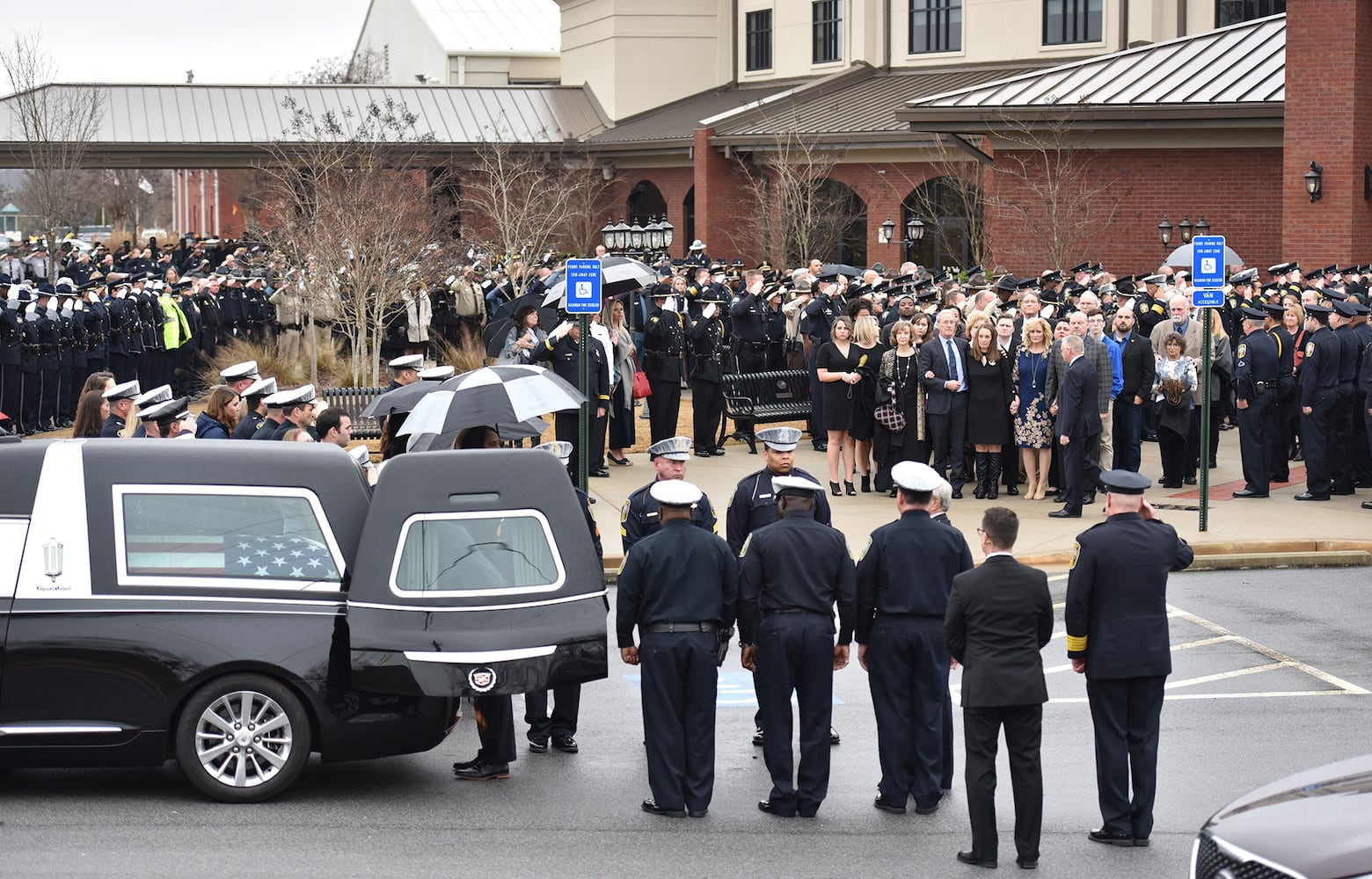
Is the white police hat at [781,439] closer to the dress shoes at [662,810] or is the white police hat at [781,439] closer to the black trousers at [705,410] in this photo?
the dress shoes at [662,810]

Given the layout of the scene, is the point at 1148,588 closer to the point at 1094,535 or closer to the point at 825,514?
the point at 1094,535

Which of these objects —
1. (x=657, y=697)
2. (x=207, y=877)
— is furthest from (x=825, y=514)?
(x=207, y=877)

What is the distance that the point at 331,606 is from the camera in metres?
8.62

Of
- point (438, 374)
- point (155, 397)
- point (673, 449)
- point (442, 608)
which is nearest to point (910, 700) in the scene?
point (673, 449)

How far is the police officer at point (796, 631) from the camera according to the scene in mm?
8633

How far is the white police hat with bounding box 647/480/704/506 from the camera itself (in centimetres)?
860

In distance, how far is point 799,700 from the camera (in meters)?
8.76

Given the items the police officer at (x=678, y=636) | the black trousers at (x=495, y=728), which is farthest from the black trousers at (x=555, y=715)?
the police officer at (x=678, y=636)

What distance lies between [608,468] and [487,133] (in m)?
32.1

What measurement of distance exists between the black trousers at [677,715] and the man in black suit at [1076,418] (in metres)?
9.01

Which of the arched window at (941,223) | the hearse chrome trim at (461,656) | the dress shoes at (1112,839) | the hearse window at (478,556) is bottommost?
the dress shoes at (1112,839)

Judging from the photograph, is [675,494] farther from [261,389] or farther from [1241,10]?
[1241,10]

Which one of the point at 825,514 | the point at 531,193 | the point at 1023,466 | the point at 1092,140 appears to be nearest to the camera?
the point at 825,514

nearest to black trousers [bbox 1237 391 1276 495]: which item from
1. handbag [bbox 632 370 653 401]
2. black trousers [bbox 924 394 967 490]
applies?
black trousers [bbox 924 394 967 490]
